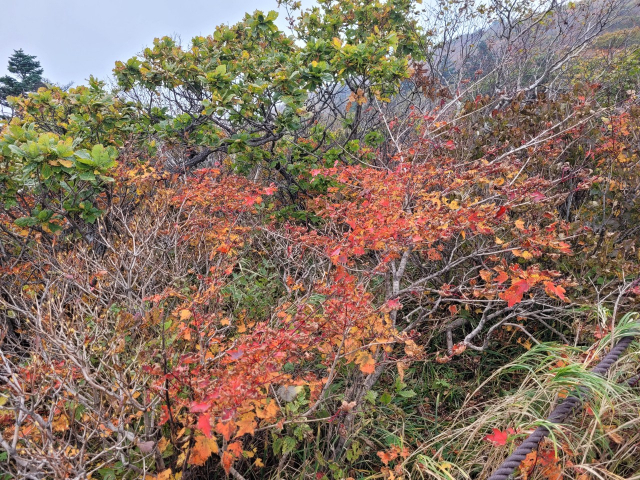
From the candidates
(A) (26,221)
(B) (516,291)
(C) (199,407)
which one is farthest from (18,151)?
(B) (516,291)

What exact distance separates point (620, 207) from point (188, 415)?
3951mm

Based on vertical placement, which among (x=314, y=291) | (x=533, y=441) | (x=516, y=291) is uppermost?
(x=314, y=291)

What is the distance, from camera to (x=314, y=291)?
3.15 m

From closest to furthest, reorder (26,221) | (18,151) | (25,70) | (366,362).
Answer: (366,362) < (18,151) < (26,221) < (25,70)

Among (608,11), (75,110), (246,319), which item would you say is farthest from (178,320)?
(608,11)

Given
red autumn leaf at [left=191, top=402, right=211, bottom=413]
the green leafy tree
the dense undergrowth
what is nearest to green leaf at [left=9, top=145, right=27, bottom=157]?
the dense undergrowth

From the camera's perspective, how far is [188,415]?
1902mm

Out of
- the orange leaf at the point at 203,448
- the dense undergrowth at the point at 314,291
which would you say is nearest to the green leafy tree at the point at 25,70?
the dense undergrowth at the point at 314,291

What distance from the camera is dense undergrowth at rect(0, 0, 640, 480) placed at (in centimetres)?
195

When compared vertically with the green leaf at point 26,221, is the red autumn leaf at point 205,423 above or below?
below

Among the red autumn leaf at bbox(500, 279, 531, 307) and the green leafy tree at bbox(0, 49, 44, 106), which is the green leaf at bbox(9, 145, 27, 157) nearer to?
the red autumn leaf at bbox(500, 279, 531, 307)

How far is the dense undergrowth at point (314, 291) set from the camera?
6.39 feet

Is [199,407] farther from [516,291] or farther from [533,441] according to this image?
[516,291]

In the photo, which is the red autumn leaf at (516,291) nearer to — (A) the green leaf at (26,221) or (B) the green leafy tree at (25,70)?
(A) the green leaf at (26,221)
